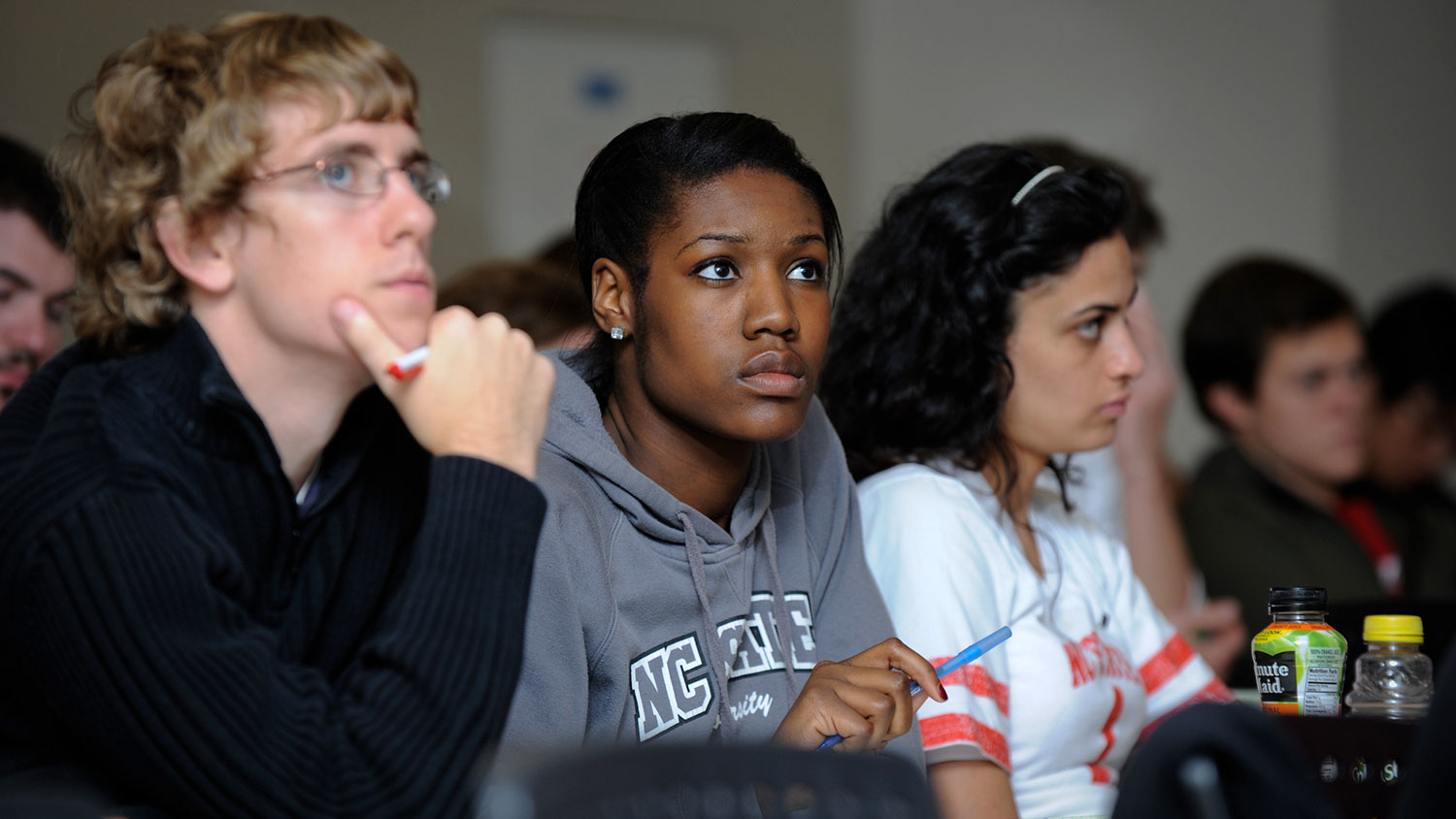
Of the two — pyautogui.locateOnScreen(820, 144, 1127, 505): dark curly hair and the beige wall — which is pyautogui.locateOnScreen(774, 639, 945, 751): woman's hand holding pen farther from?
the beige wall

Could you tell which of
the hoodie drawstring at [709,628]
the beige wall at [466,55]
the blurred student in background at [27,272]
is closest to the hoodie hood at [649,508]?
the hoodie drawstring at [709,628]

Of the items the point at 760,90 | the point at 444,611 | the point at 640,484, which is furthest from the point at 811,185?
the point at 760,90

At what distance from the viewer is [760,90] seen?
4145 millimetres

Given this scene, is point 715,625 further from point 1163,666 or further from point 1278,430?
point 1278,430

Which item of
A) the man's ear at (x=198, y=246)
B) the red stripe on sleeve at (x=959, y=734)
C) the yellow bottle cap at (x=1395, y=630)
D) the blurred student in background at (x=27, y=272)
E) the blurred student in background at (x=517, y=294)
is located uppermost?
the man's ear at (x=198, y=246)

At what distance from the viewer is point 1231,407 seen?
10.6 ft

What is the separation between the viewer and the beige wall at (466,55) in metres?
3.04

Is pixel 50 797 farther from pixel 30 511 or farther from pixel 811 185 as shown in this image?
pixel 811 185

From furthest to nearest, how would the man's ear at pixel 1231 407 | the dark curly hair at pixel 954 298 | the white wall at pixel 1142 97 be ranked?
the white wall at pixel 1142 97, the man's ear at pixel 1231 407, the dark curly hair at pixel 954 298

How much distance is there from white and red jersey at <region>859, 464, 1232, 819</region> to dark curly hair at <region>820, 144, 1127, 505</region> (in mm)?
88

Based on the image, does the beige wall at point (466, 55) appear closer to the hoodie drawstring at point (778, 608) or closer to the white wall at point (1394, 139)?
the hoodie drawstring at point (778, 608)

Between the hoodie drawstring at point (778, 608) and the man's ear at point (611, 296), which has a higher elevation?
the man's ear at point (611, 296)

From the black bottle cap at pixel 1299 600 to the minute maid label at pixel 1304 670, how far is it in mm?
32

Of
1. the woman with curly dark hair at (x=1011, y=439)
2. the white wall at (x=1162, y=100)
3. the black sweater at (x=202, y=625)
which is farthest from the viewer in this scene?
the white wall at (x=1162, y=100)
